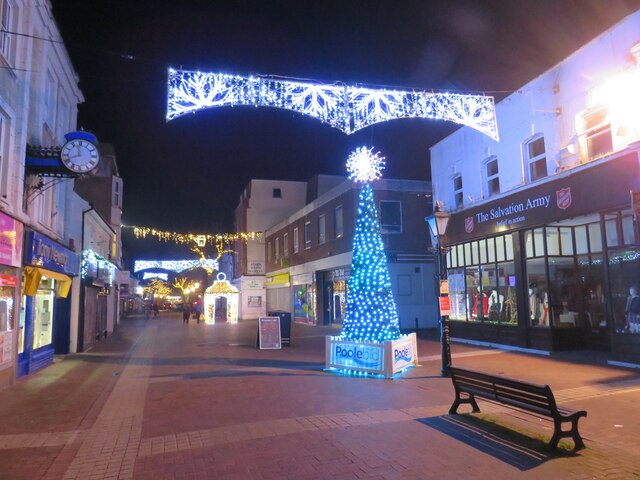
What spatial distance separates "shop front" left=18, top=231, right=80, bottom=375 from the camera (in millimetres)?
11242

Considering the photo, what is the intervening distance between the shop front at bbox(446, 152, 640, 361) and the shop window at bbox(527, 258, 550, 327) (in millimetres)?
29

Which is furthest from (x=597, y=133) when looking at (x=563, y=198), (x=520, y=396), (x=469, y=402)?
(x=520, y=396)

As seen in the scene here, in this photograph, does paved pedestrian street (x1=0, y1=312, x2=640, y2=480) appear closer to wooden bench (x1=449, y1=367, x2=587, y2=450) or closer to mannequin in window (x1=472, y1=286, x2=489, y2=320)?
A: wooden bench (x1=449, y1=367, x2=587, y2=450)

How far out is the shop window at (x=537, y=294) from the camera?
546 inches

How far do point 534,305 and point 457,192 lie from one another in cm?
548

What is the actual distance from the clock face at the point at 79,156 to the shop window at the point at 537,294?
12.4 m

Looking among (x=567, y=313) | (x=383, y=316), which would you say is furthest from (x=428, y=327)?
(x=383, y=316)

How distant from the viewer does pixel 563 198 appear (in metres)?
12.8

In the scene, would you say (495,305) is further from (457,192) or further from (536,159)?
(536,159)

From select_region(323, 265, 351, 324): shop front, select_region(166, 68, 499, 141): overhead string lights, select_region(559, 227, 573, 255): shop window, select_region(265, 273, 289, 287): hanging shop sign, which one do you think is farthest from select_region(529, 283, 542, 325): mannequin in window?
select_region(265, 273, 289, 287): hanging shop sign

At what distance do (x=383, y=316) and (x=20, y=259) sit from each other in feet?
27.4

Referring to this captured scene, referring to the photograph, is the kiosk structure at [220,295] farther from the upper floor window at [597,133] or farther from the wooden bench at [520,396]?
the wooden bench at [520,396]

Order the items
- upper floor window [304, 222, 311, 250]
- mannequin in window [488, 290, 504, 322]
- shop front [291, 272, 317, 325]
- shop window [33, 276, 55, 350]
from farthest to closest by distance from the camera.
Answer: upper floor window [304, 222, 311, 250]
shop front [291, 272, 317, 325]
mannequin in window [488, 290, 504, 322]
shop window [33, 276, 55, 350]

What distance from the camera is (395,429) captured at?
6.52 meters
